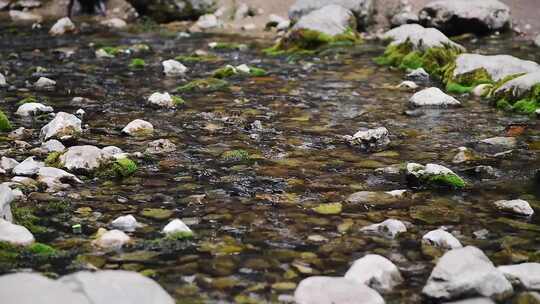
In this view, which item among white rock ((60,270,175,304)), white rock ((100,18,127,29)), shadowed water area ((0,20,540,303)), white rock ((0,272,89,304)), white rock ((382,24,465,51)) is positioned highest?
white rock ((382,24,465,51))

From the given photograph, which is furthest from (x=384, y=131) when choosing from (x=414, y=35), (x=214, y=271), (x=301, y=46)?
(x=301, y=46)

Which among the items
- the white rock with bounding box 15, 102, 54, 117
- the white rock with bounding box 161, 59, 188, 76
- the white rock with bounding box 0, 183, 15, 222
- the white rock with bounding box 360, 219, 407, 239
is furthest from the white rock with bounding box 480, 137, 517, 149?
the white rock with bounding box 161, 59, 188, 76

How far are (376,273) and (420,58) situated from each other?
11438 mm

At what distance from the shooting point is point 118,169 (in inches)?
297

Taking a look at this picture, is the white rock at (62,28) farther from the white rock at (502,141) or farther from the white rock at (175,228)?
the white rock at (175,228)

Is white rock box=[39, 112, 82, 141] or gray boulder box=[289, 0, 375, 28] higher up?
gray boulder box=[289, 0, 375, 28]

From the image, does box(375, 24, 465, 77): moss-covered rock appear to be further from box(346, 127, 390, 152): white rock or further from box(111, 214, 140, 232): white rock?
box(111, 214, 140, 232): white rock

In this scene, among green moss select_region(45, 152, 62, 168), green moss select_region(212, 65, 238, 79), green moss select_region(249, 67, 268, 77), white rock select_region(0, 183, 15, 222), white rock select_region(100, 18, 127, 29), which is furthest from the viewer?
white rock select_region(100, 18, 127, 29)

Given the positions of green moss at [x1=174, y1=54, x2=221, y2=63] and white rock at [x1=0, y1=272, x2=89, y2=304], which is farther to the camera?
green moss at [x1=174, y1=54, x2=221, y2=63]

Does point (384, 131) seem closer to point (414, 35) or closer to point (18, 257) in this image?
point (18, 257)

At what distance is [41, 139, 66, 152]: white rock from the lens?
847cm

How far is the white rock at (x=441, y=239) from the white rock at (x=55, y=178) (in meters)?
3.77

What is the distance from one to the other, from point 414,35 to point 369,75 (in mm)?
2769

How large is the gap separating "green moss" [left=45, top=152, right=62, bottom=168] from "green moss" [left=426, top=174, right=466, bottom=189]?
4.23 m
